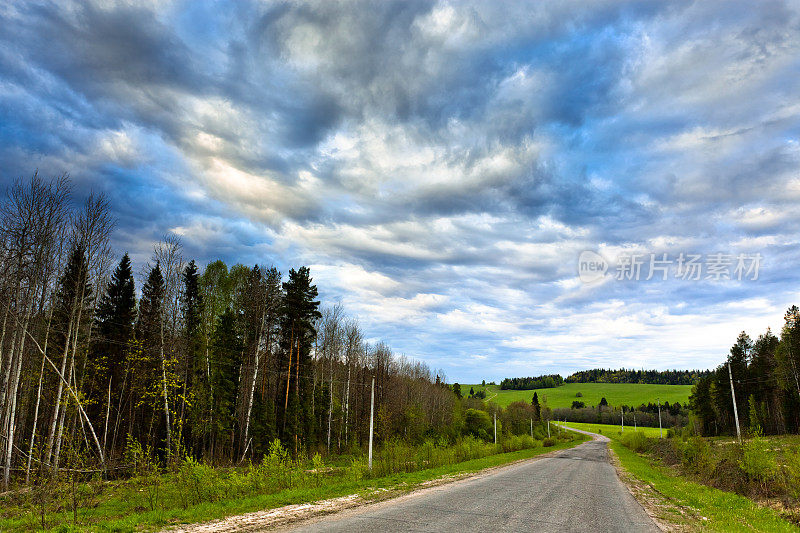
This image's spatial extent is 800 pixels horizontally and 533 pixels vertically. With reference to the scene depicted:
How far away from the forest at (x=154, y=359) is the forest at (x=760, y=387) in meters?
49.0

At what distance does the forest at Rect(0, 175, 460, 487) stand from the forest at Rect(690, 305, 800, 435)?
48956mm

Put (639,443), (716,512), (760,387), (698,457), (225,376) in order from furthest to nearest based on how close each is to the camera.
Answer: (760,387)
(639,443)
(225,376)
(698,457)
(716,512)

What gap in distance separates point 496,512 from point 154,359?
956 inches

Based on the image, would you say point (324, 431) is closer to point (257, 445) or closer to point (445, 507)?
point (257, 445)

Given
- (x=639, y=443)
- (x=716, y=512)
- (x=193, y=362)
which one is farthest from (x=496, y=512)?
(x=639, y=443)

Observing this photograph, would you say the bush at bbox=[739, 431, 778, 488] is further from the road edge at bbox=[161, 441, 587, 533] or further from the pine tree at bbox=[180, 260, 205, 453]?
the pine tree at bbox=[180, 260, 205, 453]

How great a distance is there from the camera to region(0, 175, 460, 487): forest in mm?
24250

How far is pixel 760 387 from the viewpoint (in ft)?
224

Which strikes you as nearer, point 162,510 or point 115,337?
point 162,510

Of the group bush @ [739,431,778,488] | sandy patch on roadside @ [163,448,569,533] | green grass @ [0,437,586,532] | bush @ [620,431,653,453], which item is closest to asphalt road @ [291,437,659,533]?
sandy patch on roadside @ [163,448,569,533]

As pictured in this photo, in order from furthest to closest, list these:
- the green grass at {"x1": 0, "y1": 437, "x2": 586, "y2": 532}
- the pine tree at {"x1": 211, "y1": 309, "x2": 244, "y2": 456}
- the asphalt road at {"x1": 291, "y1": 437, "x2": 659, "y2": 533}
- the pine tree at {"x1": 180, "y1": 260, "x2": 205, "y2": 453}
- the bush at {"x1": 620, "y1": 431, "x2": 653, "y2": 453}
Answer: the bush at {"x1": 620, "y1": 431, "x2": 653, "y2": 453} < the pine tree at {"x1": 211, "y1": 309, "x2": 244, "y2": 456} < the pine tree at {"x1": 180, "y1": 260, "x2": 205, "y2": 453} < the green grass at {"x1": 0, "y1": 437, "x2": 586, "y2": 532} < the asphalt road at {"x1": 291, "y1": 437, "x2": 659, "y2": 533}

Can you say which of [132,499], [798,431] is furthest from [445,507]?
[798,431]

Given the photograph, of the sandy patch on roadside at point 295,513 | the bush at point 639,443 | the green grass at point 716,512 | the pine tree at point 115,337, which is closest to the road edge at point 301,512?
the sandy patch on roadside at point 295,513

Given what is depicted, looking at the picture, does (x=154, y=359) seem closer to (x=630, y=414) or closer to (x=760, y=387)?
(x=760, y=387)
